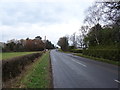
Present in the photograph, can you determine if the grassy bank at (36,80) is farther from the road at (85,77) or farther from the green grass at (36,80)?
the road at (85,77)

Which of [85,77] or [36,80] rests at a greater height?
[36,80]

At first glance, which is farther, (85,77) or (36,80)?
(85,77)

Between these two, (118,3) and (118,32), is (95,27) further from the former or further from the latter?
(118,3)

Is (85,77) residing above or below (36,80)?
below

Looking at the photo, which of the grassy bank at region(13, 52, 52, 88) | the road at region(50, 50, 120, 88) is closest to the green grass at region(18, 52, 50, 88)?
the grassy bank at region(13, 52, 52, 88)

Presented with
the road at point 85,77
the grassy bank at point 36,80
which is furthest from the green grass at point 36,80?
the road at point 85,77

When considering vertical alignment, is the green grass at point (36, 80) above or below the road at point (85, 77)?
above

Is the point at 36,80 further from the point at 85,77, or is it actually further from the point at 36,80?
the point at 85,77

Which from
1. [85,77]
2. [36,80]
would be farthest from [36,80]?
[85,77]

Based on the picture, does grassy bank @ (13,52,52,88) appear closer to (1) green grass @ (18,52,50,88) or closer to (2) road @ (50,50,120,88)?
(1) green grass @ (18,52,50,88)

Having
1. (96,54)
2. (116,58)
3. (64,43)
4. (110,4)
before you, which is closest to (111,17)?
(110,4)

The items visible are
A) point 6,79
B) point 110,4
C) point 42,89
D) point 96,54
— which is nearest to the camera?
point 42,89

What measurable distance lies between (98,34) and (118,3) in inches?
976

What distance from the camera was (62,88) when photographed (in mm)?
8820
